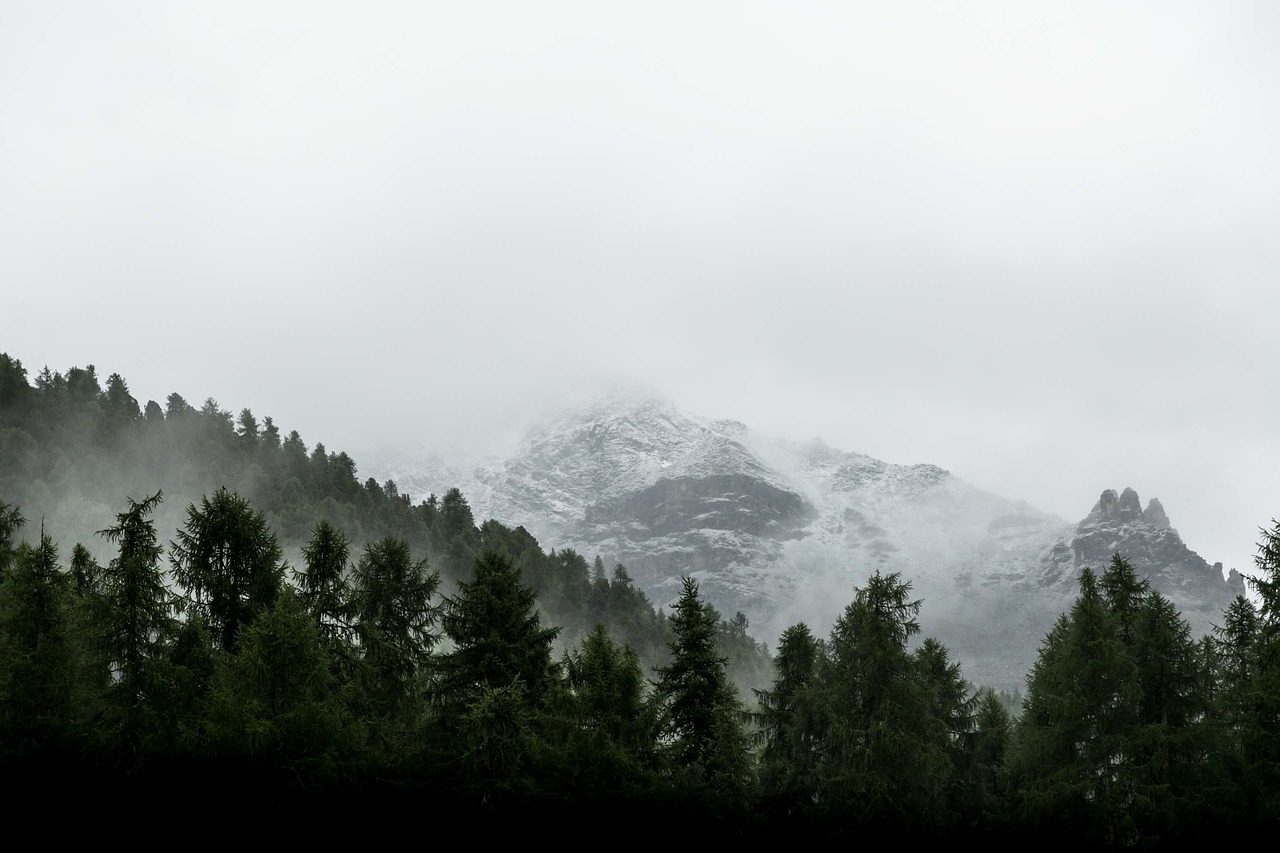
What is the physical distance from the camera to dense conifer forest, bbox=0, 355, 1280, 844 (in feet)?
87.5

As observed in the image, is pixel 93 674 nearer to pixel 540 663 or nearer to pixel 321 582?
pixel 321 582

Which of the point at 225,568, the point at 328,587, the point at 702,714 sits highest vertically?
the point at 225,568

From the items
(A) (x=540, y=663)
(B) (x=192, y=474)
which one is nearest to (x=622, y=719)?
(A) (x=540, y=663)

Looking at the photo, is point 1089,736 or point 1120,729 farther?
point 1089,736

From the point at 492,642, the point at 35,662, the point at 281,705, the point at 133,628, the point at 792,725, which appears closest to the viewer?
the point at 281,705

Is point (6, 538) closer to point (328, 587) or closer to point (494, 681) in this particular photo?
point (328, 587)

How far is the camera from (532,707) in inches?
1251

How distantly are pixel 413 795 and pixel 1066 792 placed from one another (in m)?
21.4

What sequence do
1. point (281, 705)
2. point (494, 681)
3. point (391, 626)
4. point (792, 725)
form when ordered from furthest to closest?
point (792, 725), point (391, 626), point (494, 681), point (281, 705)

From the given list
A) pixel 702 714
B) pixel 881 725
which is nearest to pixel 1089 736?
pixel 881 725

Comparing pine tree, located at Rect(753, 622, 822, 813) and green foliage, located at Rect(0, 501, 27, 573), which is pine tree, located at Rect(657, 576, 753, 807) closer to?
pine tree, located at Rect(753, 622, 822, 813)

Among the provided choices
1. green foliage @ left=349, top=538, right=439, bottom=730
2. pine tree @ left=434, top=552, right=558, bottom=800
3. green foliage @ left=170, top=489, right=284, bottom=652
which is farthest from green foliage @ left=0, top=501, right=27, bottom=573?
pine tree @ left=434, top=552, right=558, bottom=800

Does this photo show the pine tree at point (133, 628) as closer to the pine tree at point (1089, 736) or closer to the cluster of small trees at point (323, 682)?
the cluster of small trees at point (323, 682)

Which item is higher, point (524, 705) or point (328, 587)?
point (328, 587)
